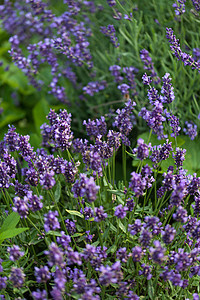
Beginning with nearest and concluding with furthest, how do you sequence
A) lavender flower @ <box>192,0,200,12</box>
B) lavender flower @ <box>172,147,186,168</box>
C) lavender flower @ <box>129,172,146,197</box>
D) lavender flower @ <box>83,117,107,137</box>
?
lavender flower @ <box>129,172,146,197</box>
lavender flower @ <box>172,147,186,168</box>
lavender flower @ <box>83,117,107,137</box>
lavender flower @ <box>192,0,200,12</box>

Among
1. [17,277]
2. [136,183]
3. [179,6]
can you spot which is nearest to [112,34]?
[179,6]

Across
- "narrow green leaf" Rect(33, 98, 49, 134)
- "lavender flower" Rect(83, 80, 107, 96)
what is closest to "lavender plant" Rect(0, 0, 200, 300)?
"lavender flower" Rect(83, 80, 107, 96)

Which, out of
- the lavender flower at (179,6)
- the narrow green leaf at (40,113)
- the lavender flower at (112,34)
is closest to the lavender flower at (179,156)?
the lavender flower at (179,6)

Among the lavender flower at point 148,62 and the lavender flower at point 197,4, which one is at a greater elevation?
the lavender flower at point 197,4

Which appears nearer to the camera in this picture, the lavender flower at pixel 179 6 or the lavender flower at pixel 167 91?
the lavender flower at pixel 167 91

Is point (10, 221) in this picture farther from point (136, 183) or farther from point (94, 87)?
point (94, 87)

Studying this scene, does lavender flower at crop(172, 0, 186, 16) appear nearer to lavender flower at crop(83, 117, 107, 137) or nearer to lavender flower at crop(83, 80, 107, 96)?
lavender flower at crop(83, 117, 107, 137)

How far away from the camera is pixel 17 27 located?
12.9ft

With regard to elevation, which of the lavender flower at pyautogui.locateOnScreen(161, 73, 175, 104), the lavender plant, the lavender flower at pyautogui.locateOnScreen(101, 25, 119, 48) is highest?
the lavender flower at pyautogui.locateOnScreen(101, 25, 119, 48)

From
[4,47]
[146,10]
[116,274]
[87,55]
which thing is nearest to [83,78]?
[87,55]

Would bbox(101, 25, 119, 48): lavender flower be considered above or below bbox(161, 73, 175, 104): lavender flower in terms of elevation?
above

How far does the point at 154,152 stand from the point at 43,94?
2.74 metres

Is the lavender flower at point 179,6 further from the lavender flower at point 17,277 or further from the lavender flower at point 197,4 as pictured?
the lavender flower at point 17,277

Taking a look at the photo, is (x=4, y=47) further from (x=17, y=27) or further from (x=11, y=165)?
(x=11, y=165)
